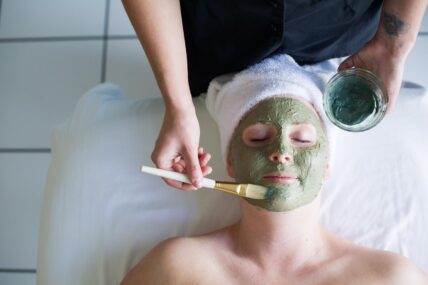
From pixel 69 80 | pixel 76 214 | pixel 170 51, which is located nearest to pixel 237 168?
pixel 170 51

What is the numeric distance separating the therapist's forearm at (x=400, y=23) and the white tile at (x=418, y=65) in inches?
16.5

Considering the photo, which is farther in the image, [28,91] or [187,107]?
[28,91]

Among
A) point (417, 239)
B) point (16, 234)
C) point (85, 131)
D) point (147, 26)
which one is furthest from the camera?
point (16, 234)

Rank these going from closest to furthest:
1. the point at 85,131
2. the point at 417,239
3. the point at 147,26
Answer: the point at 147,26 < the point at 417,239 < the point at 85,131

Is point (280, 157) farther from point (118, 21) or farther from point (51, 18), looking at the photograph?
point (51, 18)

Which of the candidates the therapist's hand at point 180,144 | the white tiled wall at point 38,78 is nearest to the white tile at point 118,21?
the white tiled wall at point 38,78

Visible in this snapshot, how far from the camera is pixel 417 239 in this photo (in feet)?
3.22

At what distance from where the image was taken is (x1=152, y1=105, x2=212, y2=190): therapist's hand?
0.83 meters

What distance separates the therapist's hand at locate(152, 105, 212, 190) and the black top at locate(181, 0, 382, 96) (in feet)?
0.59

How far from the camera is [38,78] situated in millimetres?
1438

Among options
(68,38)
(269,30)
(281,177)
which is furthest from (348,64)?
(68,38)

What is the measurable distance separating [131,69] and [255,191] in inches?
30.5

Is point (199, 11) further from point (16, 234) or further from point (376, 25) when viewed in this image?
point (16, 234)

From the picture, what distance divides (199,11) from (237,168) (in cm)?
32
